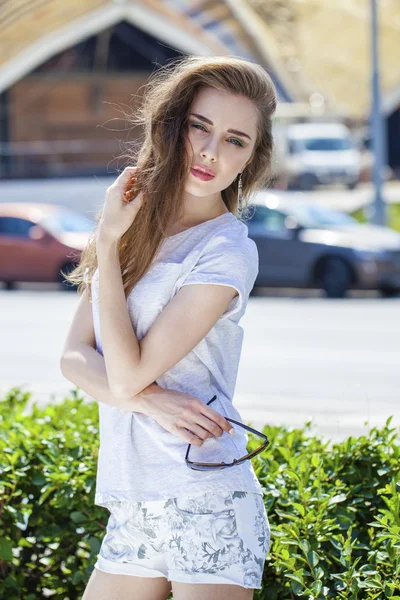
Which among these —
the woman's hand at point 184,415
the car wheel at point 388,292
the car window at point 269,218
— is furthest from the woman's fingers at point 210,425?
the car window at point 269,218

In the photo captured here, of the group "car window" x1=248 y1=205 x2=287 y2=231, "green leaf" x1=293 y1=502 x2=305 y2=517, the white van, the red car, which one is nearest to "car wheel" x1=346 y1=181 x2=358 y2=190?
the white van

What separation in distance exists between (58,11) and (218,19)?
8.03 metres

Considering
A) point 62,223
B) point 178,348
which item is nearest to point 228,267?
point 178,348

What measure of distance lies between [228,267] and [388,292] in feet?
51.2

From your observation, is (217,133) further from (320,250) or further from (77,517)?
(320,250)

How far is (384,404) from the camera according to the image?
346 inches

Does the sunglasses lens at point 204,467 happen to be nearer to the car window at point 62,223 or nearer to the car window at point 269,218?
the car window at point 269,218

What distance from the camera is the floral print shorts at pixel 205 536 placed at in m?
→ 2.29

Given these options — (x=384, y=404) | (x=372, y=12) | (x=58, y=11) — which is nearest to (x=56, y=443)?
(x=384, y=404)

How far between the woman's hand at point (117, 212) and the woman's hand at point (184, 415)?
35 cm

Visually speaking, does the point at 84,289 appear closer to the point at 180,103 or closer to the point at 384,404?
the point at 180,103

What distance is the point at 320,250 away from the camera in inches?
687

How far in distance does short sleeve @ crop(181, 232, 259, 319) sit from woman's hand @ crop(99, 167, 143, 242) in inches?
6.9

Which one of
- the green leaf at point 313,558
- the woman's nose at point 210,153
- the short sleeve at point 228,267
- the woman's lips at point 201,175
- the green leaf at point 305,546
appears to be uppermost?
the woman's nose at point 210,153
